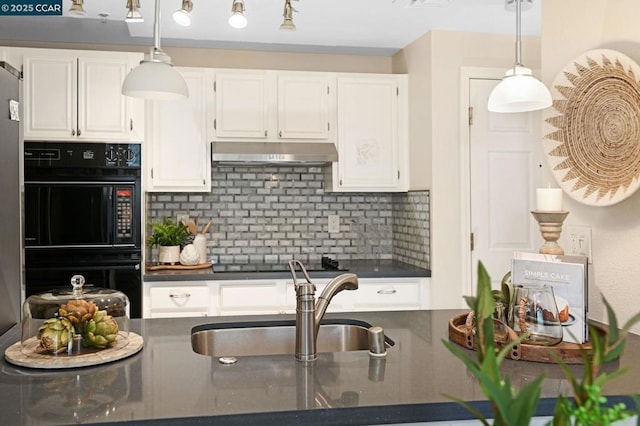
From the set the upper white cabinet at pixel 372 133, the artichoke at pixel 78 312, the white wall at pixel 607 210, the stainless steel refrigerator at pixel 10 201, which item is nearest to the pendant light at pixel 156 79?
the stainless steel refrigerator at pixel 10 201

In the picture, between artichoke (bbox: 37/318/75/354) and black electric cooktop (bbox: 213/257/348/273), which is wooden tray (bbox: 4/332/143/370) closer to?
artichoke (bbox: 37/318/75/354)

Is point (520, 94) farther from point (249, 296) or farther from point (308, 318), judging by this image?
point (249, 296)

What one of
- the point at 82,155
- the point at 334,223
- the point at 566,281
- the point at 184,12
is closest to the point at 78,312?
the point at 184,12

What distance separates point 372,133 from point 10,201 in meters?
2.40

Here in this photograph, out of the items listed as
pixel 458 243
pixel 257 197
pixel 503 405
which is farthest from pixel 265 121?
pixel 503 405

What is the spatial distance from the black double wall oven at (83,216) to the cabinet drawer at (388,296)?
1.31 m

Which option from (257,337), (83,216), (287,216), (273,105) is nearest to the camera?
(257,337)

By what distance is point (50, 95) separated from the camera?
3.52 meters

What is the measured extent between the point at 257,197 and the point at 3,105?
232cm

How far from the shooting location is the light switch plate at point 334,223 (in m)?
4.36

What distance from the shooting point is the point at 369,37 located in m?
3.90

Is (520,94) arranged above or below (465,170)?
above

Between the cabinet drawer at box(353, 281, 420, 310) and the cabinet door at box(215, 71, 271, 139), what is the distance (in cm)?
118

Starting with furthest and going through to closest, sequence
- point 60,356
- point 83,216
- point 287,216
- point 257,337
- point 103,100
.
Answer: point 287,216 < point 103,100 < point 83,216 < point 257,337 < point 60,356
